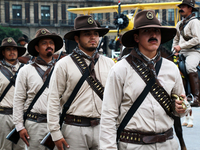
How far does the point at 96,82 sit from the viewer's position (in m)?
3.85

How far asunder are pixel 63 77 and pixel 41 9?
1976 inches

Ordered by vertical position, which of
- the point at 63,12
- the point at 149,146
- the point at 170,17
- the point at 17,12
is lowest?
the point at 149,146

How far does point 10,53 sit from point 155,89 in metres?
4.58

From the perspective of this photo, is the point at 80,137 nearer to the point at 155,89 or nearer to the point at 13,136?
the point at 155,89

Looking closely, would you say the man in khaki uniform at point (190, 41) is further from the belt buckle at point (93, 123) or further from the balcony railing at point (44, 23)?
the balcony railing at point (44, 23)

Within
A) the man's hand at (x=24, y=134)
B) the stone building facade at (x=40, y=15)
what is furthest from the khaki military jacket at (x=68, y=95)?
the stone building facade at (x=40, y=15)

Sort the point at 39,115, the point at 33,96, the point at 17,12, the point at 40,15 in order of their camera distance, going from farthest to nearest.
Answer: the point at 40,15
the point at 17,12
the point at 33,96
the point at 39,115

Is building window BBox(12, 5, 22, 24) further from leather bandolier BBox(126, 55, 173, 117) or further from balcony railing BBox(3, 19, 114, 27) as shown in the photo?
leather bandolier BBox(126, 55, 173, 117)

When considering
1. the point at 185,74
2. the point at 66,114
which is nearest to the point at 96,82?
the point at 66,114

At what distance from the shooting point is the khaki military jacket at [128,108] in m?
2.77

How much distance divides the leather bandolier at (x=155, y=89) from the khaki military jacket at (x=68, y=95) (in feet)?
3.38

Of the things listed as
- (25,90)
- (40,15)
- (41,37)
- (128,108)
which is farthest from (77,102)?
(40,15)

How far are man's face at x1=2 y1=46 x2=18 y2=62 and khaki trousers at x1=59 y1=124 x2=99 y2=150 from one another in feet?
10.8

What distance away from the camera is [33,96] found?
4.89 metres
